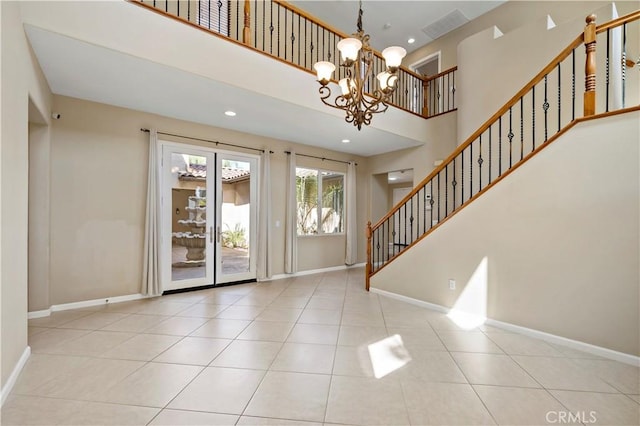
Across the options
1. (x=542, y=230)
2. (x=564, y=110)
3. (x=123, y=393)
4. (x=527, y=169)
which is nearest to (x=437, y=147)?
(x=564, y=110)

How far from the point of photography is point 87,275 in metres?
3.92

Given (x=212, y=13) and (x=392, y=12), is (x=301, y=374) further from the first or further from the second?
(x=392, y=12)

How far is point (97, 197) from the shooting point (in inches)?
157

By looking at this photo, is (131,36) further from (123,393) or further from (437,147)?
(437,147)

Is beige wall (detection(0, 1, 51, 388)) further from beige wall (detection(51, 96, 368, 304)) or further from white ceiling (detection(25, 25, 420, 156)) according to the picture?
beige wall (detection(51, 96, 368, 304))

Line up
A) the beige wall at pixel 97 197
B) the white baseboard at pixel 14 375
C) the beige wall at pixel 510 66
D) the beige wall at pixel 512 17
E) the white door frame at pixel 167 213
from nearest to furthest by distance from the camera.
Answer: the white baseboard at pixel 14 375 < the beige wall at pixel 97 197 < the beige wall at pixel 510 66 < the white door frame at pixel 167 213 < the beige wall at pixel 512 17

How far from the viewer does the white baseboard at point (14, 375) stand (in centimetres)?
190

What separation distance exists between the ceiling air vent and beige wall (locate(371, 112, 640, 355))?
4.88 metres

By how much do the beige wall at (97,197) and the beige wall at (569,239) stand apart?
4717 millimetres

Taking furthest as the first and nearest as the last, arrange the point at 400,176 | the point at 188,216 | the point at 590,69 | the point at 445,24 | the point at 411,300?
the point at 400,176 → the point at 445,24 → the point at 188,216 → the point at 411,300 → the point at 590,69

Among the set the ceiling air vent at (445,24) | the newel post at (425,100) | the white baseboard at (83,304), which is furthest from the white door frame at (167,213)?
the ceiling air vent at (445,24)

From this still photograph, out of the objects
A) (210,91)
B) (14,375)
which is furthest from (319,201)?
(14,375)

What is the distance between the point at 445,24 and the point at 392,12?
133 centimetres

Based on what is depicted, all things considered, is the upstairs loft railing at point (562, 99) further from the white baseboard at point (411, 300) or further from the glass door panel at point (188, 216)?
the glass door panel at point (188, 216)
